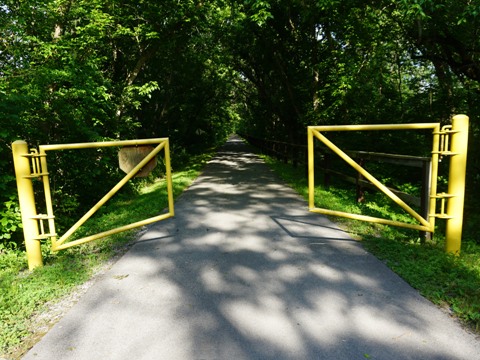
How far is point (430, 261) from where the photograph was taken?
4.14 meters

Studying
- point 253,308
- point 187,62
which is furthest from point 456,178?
point 187,62

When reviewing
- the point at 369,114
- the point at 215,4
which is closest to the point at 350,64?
the point at 369,114

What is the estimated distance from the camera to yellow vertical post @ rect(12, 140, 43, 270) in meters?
4.21

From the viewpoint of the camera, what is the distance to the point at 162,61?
18.4 metres

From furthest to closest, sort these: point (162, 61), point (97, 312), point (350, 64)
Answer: point (162, 61)
point (350, 64)
point (97, 312)

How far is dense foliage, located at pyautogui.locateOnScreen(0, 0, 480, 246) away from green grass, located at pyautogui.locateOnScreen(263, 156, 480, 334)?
2.00m

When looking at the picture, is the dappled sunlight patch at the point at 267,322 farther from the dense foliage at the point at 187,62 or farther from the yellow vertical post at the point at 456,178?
the dense foliage at the point at 187,62

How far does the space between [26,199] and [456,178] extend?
541 centimetres

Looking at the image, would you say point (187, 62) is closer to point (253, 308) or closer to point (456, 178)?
point (456, 178)

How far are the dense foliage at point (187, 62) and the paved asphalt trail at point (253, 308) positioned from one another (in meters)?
2.72

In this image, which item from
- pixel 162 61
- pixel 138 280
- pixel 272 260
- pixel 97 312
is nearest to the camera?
pixel 97 312

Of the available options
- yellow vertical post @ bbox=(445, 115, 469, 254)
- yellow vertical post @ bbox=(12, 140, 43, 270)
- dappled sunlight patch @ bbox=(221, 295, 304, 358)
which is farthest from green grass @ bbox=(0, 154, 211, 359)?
yellow vertical post @ bbox=(445, 115, 469, 254)

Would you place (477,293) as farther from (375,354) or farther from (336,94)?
(336,94)

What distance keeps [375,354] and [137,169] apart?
3.99 metres
